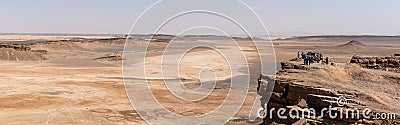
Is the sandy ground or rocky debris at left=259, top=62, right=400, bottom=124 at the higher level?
rocky debris at left=259, top=62, right=400, bottom=124

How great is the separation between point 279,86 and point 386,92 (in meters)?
4.26

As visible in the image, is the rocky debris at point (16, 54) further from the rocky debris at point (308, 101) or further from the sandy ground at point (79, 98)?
the rocky debris at point (308, 101)

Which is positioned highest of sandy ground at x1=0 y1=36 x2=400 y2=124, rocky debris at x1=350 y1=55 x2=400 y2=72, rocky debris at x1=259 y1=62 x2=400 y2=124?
rocky debris at x1=350 y1=55 x2=400 y2=72

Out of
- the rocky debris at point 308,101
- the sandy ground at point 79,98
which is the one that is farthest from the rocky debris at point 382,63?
the sandy ground at point 79,98

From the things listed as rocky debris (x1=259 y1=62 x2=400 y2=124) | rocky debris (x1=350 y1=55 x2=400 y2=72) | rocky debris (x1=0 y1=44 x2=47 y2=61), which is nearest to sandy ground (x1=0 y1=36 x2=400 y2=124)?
rocky debris (x1=259 y1=62 x2=400 y2=124)

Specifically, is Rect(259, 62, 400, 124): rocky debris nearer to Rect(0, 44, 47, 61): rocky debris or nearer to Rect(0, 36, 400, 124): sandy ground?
Rect(0, 36, 400, 124): sandy ground

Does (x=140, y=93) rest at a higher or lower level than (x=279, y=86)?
lower

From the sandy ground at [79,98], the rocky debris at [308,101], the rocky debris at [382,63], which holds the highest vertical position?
the rocky debris at [382,63]

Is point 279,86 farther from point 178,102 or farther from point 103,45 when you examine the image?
point 103,45

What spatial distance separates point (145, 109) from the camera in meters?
28.2

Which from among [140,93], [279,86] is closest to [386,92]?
[279,86]

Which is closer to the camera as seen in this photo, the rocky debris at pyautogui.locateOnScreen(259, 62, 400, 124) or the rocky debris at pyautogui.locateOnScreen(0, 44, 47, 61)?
the rocky debris at pyautogui.locateOnScreen(259, 62, 400, 124)

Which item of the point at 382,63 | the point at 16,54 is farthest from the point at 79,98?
the point at 16,54

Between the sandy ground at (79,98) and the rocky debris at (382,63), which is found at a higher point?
the rocky debris at (382,63)
